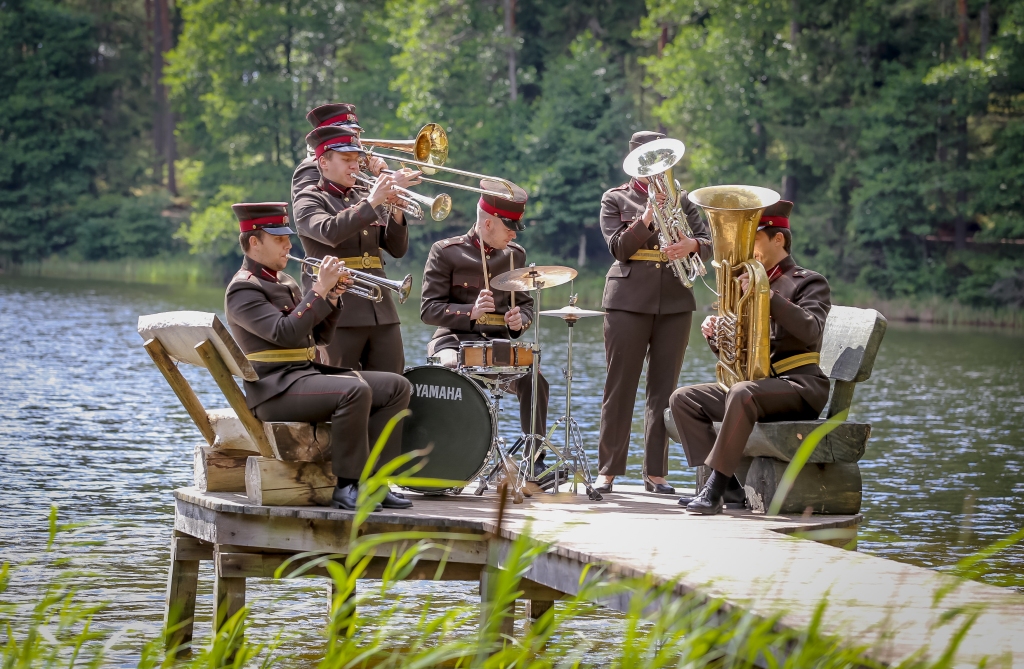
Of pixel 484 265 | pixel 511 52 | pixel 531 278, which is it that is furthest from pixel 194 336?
pixel 511 52

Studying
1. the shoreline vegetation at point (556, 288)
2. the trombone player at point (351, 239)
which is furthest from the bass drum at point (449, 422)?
the shoreline vegetation at point (556, 288)

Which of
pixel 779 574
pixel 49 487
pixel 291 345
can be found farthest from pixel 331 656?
pixel 49 487

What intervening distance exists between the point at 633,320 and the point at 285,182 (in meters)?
45.0

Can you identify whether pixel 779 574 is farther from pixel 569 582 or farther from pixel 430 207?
pixel 430 207

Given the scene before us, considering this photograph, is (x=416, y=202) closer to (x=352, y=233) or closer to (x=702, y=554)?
(x=352, y=233)

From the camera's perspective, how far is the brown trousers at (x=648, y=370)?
819 cm

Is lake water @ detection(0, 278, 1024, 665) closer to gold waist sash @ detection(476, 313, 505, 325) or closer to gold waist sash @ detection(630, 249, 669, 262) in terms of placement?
gold waist sash @ detection(476, 313, 505, 325)

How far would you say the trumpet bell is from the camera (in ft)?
24.4

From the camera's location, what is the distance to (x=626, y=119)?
1797 inches

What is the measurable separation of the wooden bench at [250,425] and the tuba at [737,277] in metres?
2.03

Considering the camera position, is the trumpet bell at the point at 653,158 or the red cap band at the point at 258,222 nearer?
the red cap band at the point at 258,222

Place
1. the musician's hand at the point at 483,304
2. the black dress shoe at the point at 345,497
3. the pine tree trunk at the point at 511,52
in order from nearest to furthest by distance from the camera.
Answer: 1. the black dress shoe at the point at 345,497
2. the musician's hand at the point at 483,304
3. the pine tree trunk at the point at 511,52

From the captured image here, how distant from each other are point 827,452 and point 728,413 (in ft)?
1.75

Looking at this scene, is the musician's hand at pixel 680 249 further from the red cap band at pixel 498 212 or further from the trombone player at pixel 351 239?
the trombone player at pixel 351 239
